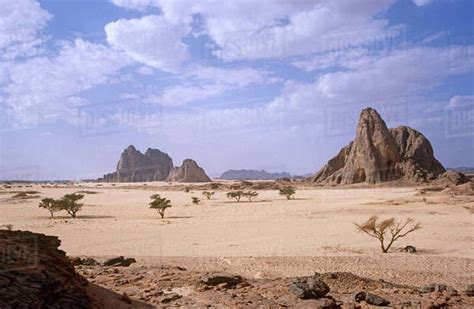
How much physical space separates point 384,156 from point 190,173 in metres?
80.2

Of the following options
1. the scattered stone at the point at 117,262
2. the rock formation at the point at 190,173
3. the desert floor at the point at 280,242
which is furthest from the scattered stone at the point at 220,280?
the rock formation at the point at 190,173

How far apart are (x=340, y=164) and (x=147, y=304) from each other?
294 ft

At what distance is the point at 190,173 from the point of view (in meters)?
147

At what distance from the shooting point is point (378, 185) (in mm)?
74312

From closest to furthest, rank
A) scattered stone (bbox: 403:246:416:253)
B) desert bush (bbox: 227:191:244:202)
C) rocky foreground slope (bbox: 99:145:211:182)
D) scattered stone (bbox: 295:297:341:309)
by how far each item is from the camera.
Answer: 1. scattered stone (bbox: 295:297:341:309)
2. scattered stone (bbox: 403:246:416:253)
3. desert bush (bbox: 227:191:244:202)
4. rocky foreground slope (bbox: 99:145:211:182)

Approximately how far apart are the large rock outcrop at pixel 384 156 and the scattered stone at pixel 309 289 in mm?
70617

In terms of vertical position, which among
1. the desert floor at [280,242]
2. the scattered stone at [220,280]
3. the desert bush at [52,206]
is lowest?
the desert floor at [280,242]

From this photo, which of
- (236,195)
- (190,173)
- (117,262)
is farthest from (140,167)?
(117,262)

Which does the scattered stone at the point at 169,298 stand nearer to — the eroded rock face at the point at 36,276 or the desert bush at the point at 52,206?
the eroded rock face at the point at 36,276

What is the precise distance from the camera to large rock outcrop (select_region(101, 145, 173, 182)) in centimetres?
17275

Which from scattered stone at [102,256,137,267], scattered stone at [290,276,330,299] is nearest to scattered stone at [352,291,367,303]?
scattered stone at [290,276,330,299]

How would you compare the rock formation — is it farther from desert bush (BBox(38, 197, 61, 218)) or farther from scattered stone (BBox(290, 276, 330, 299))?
scattered stone (BBox(290, 276, 330, 299))

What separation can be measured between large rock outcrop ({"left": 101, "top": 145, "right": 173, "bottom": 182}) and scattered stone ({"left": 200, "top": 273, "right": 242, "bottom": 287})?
163495mm

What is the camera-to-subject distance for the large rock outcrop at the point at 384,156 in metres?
77.6
